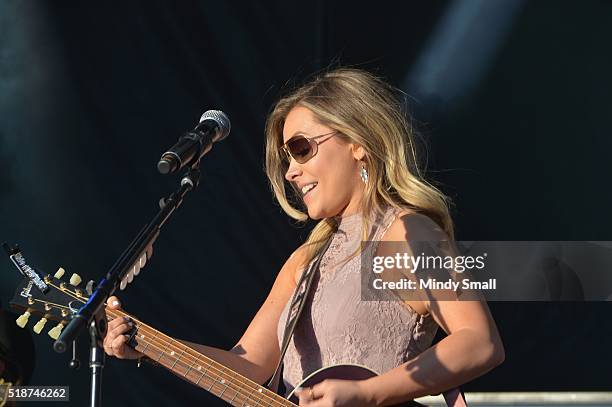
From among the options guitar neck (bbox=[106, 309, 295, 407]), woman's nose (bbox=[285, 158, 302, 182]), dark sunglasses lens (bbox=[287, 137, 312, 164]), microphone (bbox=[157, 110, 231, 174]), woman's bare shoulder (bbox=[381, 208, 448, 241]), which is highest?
microphone (bbox=[157, 110, 231, 174])

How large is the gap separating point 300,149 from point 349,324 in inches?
22.8

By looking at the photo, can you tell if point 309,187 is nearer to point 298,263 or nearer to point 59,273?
point 298,263

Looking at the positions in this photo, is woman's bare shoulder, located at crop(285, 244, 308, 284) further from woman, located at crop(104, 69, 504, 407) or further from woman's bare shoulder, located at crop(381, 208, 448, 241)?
woman's bare shoulder, located at crop(381, 208, 448, 241)

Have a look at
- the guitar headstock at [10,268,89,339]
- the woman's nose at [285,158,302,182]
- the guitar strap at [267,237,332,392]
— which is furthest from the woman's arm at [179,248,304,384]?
the guitar headstock at [10,268,89,339]

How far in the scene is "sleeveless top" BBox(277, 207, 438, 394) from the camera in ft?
10.9

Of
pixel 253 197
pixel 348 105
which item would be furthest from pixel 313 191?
pixel 253 197

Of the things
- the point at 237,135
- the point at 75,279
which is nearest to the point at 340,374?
the point at 75,279

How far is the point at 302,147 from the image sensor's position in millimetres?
3523

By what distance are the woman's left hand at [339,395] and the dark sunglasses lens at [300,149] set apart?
0.74 m

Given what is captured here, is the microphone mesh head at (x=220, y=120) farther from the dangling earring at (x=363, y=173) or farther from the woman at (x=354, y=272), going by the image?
the dangling earring at (x=363, y=173)

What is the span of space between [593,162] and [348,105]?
47.1 inches

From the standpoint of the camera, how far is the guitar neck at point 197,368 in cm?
334

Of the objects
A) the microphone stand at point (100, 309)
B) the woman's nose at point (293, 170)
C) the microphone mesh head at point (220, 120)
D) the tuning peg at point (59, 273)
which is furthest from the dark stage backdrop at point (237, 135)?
the microphone stand at point (100, 309)

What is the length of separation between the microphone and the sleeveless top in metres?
0.68
